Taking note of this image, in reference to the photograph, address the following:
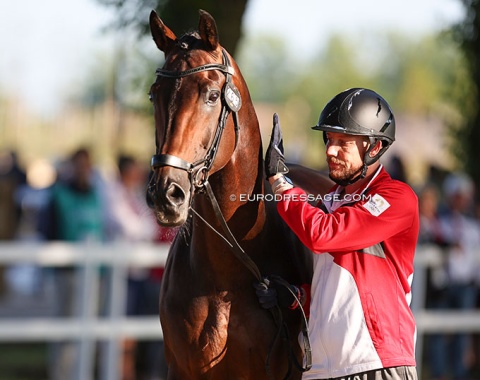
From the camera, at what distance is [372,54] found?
265 ft

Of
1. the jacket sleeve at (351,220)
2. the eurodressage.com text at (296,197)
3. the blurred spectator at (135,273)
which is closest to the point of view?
the jacket sleeve at (351,220)

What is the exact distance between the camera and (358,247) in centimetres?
388

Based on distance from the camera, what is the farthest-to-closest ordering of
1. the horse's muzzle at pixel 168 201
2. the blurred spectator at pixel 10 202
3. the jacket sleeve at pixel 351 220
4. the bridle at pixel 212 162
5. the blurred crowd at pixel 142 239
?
the blurred spectator at pixel 10 202 < the blurred crowd at pixel 142 239 < the jacket sleeve at pixel 351 220 < the bridle at pixel 212 162 < the horse's muzzle at pixel 168 201

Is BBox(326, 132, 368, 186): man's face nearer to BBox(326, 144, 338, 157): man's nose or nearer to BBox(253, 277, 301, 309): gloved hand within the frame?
BBox(326, 144, 338, 157): man's nose

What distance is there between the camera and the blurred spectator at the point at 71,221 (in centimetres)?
873

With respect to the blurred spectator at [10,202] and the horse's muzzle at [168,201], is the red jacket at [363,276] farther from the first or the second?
the blurred spectator at [10,202]

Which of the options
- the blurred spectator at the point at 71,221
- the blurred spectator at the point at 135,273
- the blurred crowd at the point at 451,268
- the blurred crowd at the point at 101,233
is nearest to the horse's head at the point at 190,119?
the blurred crowd at the point at 101,233

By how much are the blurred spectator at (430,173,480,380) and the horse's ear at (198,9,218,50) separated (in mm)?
5918

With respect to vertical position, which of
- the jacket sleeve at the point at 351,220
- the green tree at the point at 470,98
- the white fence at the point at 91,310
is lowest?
the white fence at the point at 91,310

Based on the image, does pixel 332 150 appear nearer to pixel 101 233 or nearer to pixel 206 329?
pixel 206 329

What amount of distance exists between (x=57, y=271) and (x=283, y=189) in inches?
207

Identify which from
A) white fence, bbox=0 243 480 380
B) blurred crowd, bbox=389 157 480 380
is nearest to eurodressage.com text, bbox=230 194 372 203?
white fence, bbox=0 243 480 380

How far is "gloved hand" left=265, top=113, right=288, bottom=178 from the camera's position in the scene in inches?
159

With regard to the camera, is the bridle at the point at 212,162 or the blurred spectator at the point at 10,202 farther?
the blurred spectator at the point at 10,202
